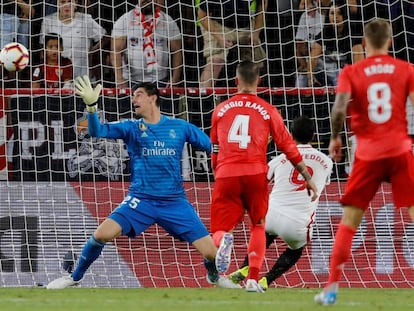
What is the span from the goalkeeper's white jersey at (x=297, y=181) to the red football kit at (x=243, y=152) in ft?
3.71

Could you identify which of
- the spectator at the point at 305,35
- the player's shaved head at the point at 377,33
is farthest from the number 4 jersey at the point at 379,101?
the spectator at the point at 305,35

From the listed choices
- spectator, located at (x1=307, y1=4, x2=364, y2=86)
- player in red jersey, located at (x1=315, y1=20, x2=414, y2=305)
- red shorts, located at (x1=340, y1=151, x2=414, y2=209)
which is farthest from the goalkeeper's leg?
spectator, located at (x1=307, y1=4, x2=364, y2=86)

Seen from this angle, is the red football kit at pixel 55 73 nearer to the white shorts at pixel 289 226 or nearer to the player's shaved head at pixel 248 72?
the white shorts at pixel 289 226

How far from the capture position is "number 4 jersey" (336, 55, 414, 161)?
8.23 m

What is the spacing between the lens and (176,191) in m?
11.2

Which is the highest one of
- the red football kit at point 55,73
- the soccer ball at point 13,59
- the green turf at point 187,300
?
the red football kit at point 55,73

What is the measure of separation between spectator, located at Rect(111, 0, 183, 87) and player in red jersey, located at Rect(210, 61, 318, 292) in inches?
184

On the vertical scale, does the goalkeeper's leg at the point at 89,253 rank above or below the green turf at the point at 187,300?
above

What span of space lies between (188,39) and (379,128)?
295 inches

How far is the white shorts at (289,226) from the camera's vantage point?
11.6m

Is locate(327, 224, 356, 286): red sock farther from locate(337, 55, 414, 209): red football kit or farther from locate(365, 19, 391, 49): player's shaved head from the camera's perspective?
locate(365, 19, 391, 49): player's shaved head

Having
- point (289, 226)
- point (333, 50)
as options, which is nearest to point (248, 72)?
point (289, 226)

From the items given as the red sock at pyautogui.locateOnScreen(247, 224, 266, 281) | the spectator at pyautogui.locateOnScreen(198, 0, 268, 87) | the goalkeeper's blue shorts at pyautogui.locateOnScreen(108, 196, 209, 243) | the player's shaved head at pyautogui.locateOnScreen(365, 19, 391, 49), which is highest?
the spectator at pyautogui.locateOnScreen(198, 0, 268, 87)

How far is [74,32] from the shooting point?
1491 centimetres
